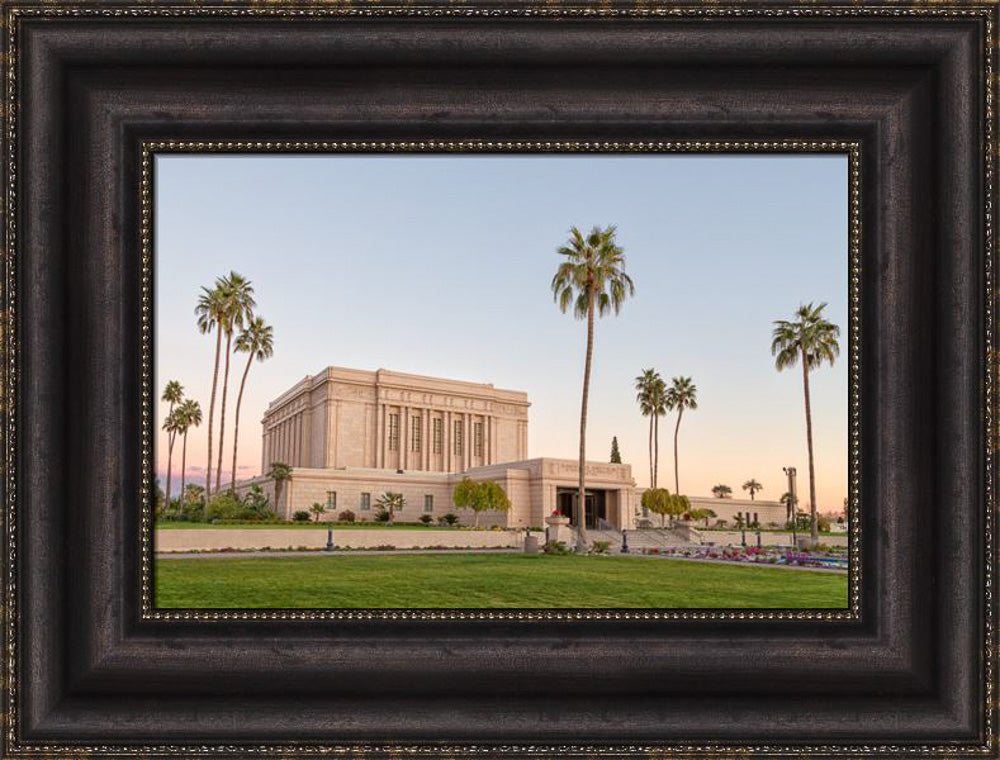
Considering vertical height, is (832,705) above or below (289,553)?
above

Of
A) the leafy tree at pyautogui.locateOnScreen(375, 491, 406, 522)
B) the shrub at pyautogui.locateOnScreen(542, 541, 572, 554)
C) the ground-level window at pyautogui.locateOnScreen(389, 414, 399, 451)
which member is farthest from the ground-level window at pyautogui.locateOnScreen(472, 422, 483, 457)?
the shrub at pyautogui.locateOnScreen(542, 541, 572, 554)

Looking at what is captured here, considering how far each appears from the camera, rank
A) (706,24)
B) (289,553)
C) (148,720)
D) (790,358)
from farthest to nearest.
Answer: (289,553), (790,358), (706,24), (148,720)

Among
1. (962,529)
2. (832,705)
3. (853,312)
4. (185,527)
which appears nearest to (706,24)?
(853,312)

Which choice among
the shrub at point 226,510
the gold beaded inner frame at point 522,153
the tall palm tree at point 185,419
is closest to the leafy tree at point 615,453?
the shrub at point 226,510

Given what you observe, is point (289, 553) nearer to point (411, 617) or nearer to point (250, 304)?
point (250, 304)

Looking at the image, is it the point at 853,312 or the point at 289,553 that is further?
the point at 289,553

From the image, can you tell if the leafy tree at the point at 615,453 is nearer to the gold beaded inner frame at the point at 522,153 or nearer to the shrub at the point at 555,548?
the shrub at the point at 555,548

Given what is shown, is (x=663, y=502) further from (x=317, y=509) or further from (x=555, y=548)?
(x=317, y=509)

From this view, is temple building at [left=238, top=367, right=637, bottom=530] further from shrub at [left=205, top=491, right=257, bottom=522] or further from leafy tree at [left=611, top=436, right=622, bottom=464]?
shrub at [left=205, top=491, right=257, bottom=522]
